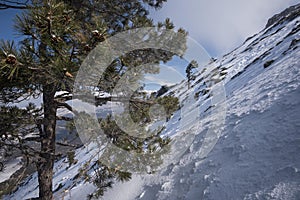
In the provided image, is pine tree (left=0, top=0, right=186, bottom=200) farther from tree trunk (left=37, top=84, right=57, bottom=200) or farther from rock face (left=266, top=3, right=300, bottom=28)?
rock face (left=266, top=3, right=300, bottom=28)

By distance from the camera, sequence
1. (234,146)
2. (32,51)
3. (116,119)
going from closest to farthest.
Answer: (32,51)
(234,146)
(116,119)

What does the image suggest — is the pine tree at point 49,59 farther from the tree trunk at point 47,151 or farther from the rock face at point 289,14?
the rock face at point 289,14

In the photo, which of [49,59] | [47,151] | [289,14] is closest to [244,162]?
[49,59]

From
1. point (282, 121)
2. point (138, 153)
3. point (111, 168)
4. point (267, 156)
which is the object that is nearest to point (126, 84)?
point (138, 153)

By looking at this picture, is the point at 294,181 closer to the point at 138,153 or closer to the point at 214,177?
the point at 214,177

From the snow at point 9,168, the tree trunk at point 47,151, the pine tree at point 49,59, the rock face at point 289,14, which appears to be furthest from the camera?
the rock face at point 289,14

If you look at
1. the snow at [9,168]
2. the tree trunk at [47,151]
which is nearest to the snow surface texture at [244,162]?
the tree trunk at [47,151]

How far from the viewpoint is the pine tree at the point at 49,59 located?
1857 mm

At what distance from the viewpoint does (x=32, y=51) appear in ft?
6.76

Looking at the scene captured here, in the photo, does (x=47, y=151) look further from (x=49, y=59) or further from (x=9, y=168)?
(x=9, y=168)

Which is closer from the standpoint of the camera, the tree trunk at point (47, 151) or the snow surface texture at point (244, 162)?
the snow surface texture at point (244, 162)

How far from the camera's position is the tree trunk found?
11.1 ft

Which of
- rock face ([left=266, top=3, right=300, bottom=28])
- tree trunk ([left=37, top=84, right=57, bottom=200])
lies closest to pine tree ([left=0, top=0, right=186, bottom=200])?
tree trunk ([left=37, top=84, right=57, bottom=200])

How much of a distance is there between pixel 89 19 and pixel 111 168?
3.25 meters
